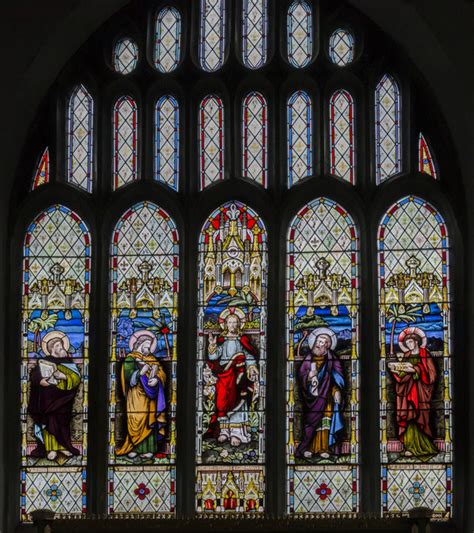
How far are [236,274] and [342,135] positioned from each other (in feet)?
5.63

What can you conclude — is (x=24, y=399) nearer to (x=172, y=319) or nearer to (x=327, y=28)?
(x=172, y=319)

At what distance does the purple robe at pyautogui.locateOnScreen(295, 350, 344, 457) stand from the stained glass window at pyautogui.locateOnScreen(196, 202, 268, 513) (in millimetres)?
377

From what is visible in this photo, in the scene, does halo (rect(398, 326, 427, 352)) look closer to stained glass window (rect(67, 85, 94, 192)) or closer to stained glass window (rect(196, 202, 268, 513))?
stained glass window (rect(196, 202, 268, 513))

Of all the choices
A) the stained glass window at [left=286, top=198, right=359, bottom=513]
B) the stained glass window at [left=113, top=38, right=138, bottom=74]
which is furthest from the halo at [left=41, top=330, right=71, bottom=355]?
the stained glass window at [left=113, top=38, right=138, bottom=74]

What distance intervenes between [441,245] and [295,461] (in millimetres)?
2459

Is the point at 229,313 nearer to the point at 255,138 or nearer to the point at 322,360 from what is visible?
the point at 322,360

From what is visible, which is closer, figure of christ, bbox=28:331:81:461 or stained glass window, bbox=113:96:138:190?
figure of christ, bbox=28:331:81:461

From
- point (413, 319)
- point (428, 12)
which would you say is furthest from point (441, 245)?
point (428, 12)

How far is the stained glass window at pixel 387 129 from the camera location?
15.2 metres

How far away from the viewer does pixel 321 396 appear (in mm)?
14617

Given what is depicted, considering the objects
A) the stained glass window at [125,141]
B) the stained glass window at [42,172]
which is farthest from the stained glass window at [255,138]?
the stained glass window at [42,172]

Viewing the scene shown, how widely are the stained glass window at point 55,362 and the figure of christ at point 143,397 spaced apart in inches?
15.8

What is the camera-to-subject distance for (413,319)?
14719 mm

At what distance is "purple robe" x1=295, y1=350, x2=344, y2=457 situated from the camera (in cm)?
1453
